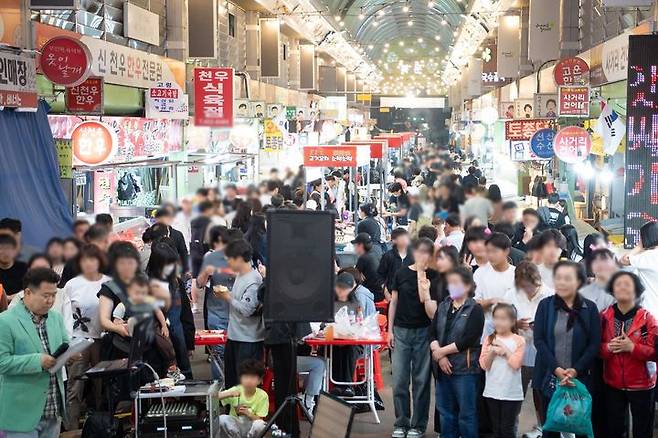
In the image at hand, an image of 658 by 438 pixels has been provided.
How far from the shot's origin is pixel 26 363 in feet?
19.2

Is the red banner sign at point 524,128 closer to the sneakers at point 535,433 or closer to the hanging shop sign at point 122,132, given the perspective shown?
the hanging shop sign at point 122,132

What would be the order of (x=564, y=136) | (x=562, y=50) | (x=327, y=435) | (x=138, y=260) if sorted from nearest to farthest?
(x=138, y=260)
(x=327, y=435)
(x=564, y=136)
(x=562, y=50)

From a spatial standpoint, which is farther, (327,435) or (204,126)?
(327,435)

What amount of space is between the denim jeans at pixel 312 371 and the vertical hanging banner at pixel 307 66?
32.9m

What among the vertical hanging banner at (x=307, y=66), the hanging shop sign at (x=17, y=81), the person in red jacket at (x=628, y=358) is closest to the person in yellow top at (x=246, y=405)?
the person in red jacket at (x=628, y=358)

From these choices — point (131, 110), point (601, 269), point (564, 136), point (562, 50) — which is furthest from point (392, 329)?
point (562, 50)

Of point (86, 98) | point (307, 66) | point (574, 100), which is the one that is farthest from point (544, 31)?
point (307, 66)

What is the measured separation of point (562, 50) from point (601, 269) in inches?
691

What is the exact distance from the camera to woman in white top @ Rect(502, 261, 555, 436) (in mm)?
5820

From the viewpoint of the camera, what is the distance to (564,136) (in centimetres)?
1827

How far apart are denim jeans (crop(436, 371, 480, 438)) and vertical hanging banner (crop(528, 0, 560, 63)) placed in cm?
1740

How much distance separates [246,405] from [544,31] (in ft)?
59.1

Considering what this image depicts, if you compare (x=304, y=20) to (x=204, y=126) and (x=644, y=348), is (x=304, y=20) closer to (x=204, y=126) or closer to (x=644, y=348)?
(x=644, y=348)

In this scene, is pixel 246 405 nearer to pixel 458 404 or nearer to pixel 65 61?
pixel 458 404
